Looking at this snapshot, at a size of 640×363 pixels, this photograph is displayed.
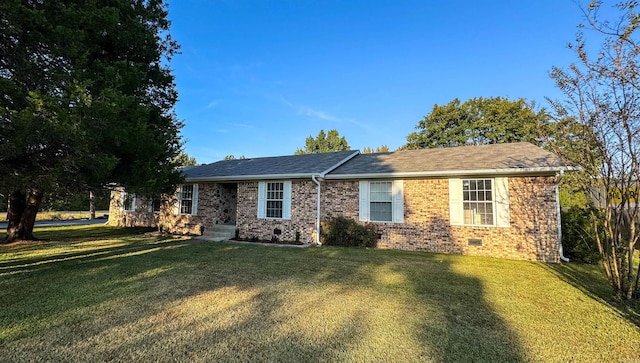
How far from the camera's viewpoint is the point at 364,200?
35.8ft

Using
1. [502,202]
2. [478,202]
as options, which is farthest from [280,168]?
[502,202]

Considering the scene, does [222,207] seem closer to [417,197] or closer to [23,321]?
[417,197]

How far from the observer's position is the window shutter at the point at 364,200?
10.9m

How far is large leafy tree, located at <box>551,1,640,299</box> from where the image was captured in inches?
187

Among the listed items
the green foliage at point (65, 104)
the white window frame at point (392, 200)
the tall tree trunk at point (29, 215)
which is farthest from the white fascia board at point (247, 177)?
the tall tree trunk at point (29, 215)

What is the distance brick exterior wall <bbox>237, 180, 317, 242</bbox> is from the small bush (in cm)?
64

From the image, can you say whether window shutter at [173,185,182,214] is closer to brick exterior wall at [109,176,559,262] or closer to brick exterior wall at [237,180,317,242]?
brick exterior wall at [109,176,559,262]

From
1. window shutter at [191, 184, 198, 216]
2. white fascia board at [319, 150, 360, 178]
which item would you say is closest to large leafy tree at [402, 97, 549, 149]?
white fascia board at [319, 150, 360, 178]

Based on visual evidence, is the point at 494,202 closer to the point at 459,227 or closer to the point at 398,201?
the point at 459,227

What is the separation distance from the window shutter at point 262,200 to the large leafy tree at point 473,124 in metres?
20.7

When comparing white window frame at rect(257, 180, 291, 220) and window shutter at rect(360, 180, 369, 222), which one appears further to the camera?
white window frame at rect(257, 180, 291, 220)

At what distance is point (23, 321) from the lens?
388 cm

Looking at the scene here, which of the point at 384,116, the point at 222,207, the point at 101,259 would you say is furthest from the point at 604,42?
the point at 384,116

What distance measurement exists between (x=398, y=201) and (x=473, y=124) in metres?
21.0
